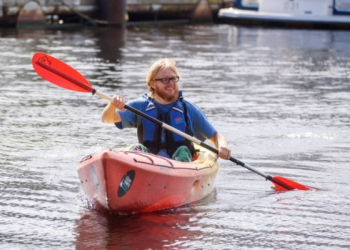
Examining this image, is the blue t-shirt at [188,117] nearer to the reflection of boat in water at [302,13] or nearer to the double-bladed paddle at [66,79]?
the double-bladed paddle at [66,79]

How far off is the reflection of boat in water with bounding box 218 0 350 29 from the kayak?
23830mm

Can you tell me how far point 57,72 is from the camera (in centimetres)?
779

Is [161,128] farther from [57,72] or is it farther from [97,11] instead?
[97,11]

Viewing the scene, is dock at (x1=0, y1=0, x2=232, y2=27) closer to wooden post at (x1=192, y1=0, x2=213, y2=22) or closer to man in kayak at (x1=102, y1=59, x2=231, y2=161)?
wooden post at (x1=192, y1=0, x2=213, y2=22)

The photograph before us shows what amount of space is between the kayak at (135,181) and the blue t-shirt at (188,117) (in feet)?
1.31

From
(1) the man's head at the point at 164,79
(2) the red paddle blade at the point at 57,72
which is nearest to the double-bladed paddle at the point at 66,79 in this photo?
(2) the red paddle blade at the point at 57,72

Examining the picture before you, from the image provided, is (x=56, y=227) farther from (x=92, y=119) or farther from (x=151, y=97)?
(x=92, y=119)

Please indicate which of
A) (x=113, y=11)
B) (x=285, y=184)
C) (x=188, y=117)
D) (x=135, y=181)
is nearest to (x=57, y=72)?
(x=188, y=117)

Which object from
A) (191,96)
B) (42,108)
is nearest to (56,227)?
(42,108)

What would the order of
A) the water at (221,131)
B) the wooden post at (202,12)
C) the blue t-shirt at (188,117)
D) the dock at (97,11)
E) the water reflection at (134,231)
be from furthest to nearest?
the wooden post at (202,12), the dock at (97,11), the blue t-shirt at (188,117), the water at (221,131), the water reflection at (134,231)

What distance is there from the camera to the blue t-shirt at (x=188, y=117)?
7.45 metres

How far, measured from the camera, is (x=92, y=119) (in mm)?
11359

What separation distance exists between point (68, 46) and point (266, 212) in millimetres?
14511

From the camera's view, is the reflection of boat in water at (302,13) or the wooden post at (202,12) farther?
the wooden post at (202,12)
